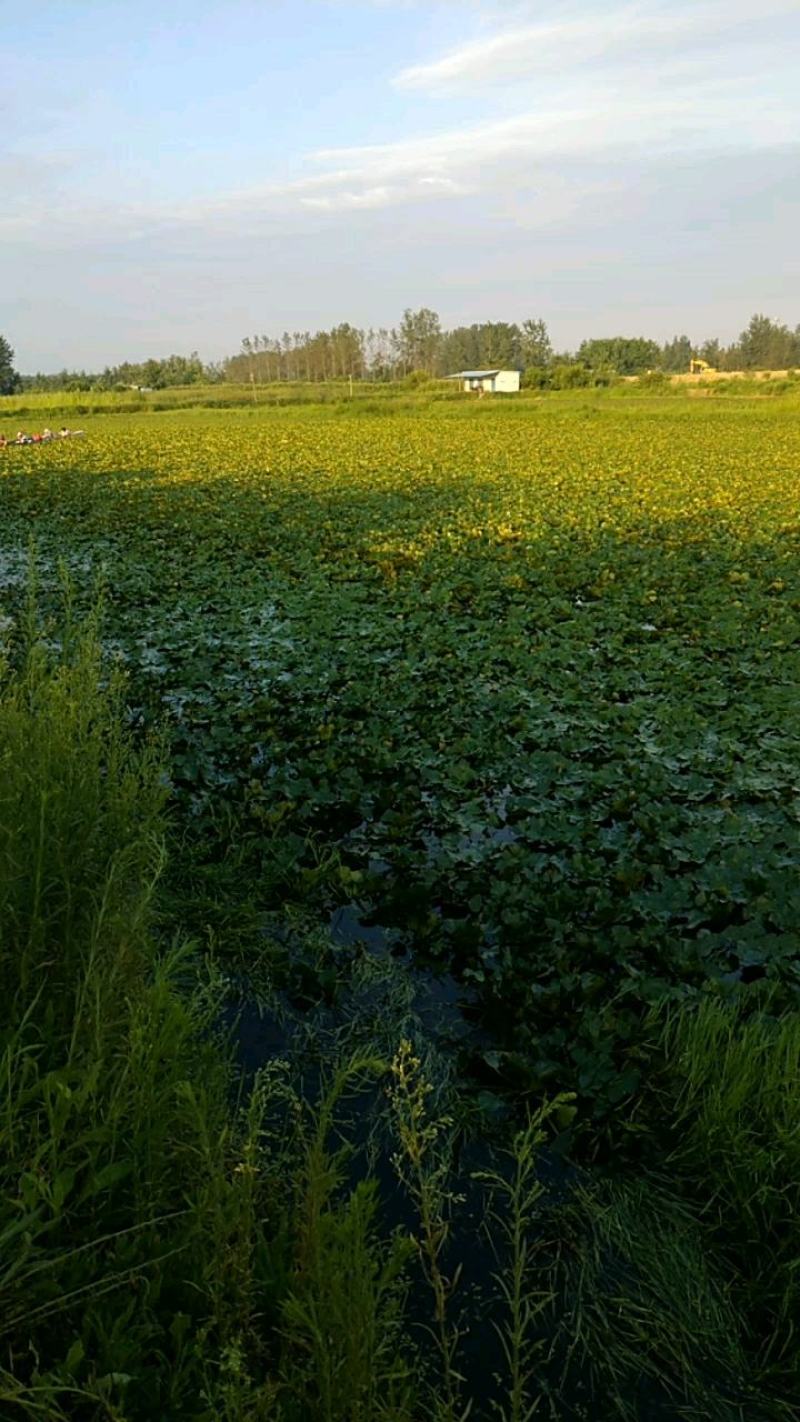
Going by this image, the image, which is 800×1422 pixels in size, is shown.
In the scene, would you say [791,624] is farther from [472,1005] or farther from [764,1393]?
[764,1393]

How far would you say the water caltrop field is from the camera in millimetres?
1714

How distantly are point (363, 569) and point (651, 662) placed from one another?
375 cm

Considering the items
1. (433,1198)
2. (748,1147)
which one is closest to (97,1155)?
(433,1198)

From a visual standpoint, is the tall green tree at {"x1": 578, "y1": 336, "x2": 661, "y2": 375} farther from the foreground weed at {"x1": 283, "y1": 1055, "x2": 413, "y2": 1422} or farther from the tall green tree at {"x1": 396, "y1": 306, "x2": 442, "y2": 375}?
the foreground weed at {"x1": 283, "y1": 1055, "x2": 413, "y2": 1422}

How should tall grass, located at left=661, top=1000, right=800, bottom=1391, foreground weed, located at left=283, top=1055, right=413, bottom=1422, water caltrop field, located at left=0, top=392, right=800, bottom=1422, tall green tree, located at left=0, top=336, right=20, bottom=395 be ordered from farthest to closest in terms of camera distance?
tall green tree, located at left=0, top=336, right=20, bottom=395 → tall grass, located at left=661, top=1000, right=800, bottom=1391 → water caltrop field, located at left=0, top=392, right=800, bottom=1422 → foreground weed, located at left=283, top=1055, right=413, bottom=1422

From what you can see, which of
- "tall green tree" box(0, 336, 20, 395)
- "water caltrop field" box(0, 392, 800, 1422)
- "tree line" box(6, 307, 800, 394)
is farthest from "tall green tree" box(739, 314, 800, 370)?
"water caltrop field" box(0, 392, 800, 1422)

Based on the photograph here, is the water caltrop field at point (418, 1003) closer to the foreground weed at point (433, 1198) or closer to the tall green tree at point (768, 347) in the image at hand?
the foreground weed at point (433, 1198)

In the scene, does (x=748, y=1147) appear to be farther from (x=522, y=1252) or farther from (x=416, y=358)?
(x=416, y=358)

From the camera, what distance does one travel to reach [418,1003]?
308 cm

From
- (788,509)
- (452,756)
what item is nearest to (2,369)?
(788,509)

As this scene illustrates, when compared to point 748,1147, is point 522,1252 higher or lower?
higher

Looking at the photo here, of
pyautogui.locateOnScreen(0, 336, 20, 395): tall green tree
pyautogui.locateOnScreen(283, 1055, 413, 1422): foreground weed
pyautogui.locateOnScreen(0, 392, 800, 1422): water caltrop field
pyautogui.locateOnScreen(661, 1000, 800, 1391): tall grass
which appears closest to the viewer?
pyautogui.locateOnScreen(283, 1055, 413, 1422): foreground weed

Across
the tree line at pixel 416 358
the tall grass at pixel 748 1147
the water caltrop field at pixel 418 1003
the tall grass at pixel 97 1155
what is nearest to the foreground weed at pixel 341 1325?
the water caltrop field at pixel 418 1003

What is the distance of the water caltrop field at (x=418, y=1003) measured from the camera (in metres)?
1.71
